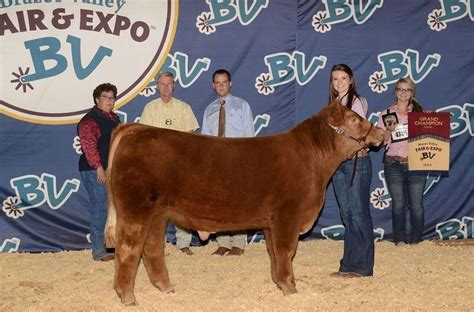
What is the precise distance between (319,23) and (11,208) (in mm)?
3856

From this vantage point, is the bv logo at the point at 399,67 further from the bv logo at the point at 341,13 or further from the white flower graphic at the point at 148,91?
the white flower graphic at the point at 148,91

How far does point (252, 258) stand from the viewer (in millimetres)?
6973

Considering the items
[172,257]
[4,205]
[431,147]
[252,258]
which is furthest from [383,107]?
[4,205]

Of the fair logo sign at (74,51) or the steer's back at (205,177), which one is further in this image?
the fair logo sign at (74,51)

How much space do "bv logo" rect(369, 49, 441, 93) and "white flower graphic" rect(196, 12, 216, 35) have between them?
187 cm

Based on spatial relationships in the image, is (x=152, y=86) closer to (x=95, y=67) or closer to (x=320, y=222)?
(x=95, y=67)

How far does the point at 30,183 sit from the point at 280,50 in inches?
119

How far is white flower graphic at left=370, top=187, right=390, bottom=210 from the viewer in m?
7.89

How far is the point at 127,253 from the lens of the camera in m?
5.14

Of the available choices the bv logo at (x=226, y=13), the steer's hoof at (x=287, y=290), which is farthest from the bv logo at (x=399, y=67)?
the steer's hoof at (x=287, y=290)

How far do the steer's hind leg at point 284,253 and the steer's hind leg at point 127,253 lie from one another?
1.02 metres

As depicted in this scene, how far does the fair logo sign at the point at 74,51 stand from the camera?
7.22 meters

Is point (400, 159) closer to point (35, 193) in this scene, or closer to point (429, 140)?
point (429, 140)

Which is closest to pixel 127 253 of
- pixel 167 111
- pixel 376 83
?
pixel 167 111
